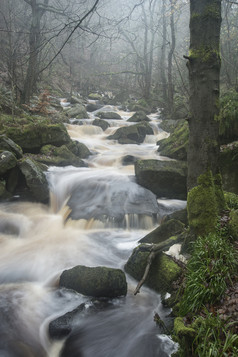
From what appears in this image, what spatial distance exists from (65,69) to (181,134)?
1012 inches

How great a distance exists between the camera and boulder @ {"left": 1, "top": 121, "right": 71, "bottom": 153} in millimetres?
10273

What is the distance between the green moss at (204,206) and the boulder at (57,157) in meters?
7.52

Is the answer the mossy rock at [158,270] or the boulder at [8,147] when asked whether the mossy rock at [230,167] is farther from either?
the boulder at [8,147]

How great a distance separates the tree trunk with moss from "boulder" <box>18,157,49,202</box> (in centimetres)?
560

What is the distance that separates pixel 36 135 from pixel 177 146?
231 inches

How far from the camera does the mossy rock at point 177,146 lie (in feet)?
34.5

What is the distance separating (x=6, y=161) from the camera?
8078 mm

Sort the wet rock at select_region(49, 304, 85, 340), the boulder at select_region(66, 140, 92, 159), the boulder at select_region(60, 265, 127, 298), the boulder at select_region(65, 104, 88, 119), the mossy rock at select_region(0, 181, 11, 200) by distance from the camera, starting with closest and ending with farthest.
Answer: the wet rock at select_region(49, 304, 85, 340) → the boulder at select_region(60, 265, 127, 298) → the mossy rock at select_region(0, 181, 11, 200) → the boulder at select_region(66, 140, 92, 159) → the boulder at select_region(65, 104, 88, 119)

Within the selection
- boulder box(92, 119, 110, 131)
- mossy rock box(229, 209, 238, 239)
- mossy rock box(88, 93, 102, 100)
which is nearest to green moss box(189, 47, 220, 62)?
mossy rock box(229, 209, 238, 239)

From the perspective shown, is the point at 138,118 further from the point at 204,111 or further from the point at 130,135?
the point at 204,111

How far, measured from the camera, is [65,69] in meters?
32.5

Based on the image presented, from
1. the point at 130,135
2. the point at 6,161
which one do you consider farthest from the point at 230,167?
the point at 130,135

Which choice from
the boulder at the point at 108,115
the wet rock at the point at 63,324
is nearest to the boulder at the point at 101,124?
the boulder at the point at 108,115

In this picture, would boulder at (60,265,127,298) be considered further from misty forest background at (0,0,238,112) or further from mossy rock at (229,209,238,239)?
misty forest background at (0,0,238,112)
